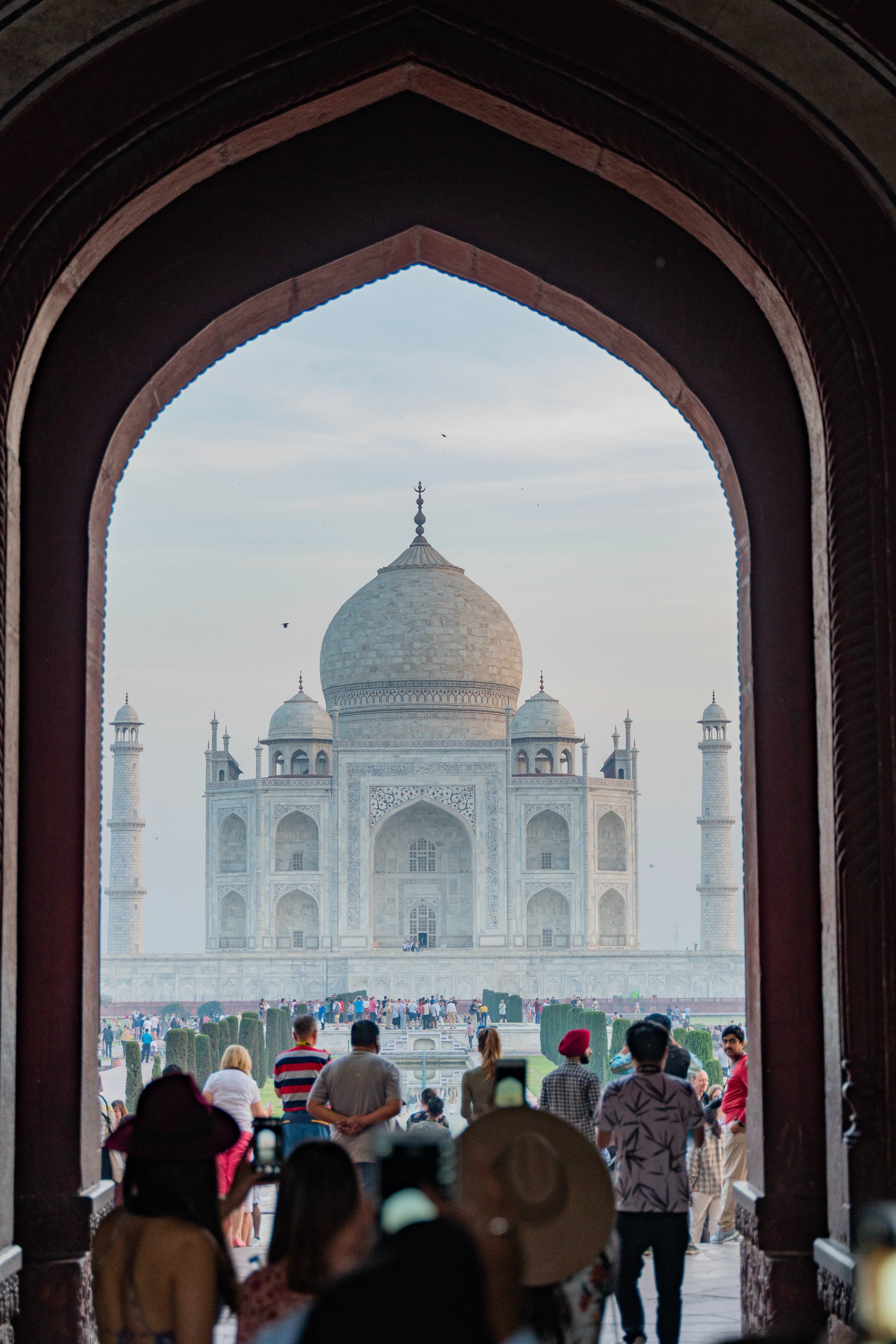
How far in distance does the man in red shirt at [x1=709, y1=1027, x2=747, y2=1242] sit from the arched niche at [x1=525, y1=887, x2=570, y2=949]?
21.8m

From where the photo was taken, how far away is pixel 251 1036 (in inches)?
561

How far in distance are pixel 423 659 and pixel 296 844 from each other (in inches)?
152

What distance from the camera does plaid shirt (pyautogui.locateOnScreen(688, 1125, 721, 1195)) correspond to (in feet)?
14.3

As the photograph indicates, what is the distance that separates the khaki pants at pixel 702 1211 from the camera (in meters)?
4.41

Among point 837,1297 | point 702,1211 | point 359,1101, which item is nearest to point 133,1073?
point 702,1211

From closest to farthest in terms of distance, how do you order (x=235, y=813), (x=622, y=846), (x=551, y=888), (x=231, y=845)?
1. (x=551, y=888)
2. (x=235, y=813)
3. (x=231, y=845)
4. (x=622, y=846)

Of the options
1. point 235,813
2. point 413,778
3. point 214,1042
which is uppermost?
point 413,778

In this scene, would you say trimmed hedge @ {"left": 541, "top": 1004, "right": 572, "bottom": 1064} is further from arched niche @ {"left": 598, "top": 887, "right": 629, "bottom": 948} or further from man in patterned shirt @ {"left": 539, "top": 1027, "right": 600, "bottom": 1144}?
man in patterned shirt @ {"left": 539, "top": 1027, "right": 600, "bottom": 1144}

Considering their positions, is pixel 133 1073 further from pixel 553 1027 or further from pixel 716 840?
pixel 716 840

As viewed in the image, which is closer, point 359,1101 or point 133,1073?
point 359,1101

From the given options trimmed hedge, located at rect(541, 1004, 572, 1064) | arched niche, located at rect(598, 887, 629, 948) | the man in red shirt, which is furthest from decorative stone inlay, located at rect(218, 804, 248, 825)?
the man in red shirt

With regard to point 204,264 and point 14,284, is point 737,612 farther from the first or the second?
point 14,284

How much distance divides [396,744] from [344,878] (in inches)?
93.2

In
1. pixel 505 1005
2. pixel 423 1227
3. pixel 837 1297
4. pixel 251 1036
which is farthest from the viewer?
pixel 505 1005
